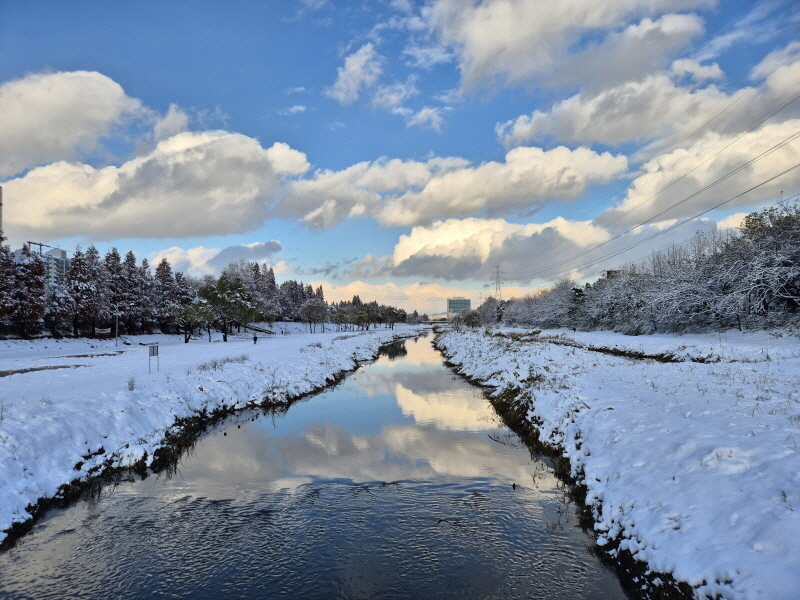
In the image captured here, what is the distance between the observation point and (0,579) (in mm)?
6895

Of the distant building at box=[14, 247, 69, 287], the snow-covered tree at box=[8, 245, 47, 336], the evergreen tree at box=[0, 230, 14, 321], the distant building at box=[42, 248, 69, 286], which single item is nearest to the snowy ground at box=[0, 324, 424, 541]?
the evergreen tree at box=[0, 230, 14, 321]

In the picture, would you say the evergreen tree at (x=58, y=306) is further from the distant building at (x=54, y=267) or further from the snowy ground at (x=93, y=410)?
the snowy ground at (x=93, y=410)

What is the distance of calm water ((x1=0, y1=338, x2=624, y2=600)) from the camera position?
22.2ft

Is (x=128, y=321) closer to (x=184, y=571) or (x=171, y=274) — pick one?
(x=171, y=274)

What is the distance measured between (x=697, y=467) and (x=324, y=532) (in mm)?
7250

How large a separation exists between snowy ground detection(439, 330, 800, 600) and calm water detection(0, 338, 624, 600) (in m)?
1.11

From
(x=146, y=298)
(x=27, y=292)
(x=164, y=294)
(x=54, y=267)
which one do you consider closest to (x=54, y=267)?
(x=54, y=267)

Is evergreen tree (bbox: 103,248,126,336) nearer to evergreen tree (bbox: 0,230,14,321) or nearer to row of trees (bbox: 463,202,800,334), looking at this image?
evergreen tree (bbox: 0,230,14,321)

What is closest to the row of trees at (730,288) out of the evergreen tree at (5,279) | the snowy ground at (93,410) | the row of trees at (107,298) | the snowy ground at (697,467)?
the snowy ground at (697,467)

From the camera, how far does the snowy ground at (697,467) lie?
18.4 ft

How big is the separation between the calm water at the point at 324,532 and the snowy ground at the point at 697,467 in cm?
111

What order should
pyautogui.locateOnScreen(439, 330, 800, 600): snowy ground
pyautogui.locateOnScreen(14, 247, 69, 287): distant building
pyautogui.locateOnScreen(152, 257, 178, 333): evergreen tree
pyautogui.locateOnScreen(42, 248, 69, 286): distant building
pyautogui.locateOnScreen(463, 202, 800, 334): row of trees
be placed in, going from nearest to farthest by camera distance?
1. pyautogui.locateOnScreen(439, 330, 800, 600): snowy ground
2. pyautogui.locateOnScreen(463, 202, 800, 334): row of trees
3. pyautogui.locateOnScreen(14, 247, 69, 287): distant building
4. pyautogui.locateOnScreen(42, 248, 69, 286): distant building
5. pyautogui.locateOnScreen(152, 257, 178, 333): evergreen tree

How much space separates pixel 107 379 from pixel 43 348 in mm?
37751

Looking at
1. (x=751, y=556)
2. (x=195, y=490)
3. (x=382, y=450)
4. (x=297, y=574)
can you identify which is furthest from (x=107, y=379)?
(x=751, y=556)
